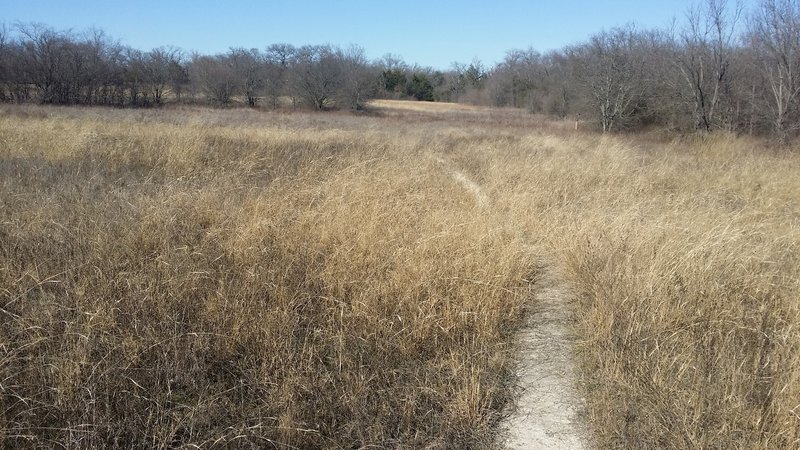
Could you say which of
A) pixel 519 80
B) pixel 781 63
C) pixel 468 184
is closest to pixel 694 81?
pixel 781 63

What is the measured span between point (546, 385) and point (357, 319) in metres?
1.29

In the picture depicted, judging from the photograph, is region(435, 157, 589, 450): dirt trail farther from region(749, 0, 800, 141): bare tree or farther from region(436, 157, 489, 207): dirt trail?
region(749, 0, 800, 141): bare tree

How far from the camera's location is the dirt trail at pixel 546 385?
7.86 ft

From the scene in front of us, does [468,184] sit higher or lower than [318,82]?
lower

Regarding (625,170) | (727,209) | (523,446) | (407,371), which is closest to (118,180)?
(407,371)

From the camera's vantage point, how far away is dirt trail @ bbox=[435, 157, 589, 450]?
2395 millimetres

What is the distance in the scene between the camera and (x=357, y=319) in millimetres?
3193

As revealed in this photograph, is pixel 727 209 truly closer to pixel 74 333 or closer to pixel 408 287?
pixel 408 287

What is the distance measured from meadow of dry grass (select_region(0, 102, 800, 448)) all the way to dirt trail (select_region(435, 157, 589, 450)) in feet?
0.35

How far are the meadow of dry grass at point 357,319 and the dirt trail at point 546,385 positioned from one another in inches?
4.2

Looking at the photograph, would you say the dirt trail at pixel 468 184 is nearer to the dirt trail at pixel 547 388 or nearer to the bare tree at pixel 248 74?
the dirt trail at pixel 547 388

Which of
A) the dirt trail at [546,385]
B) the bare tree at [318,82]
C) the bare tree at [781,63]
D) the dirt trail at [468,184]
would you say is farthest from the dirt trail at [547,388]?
the bare tree at [318,82]

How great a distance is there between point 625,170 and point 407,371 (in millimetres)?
8804

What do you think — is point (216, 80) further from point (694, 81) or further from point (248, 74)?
point (694, 81)
